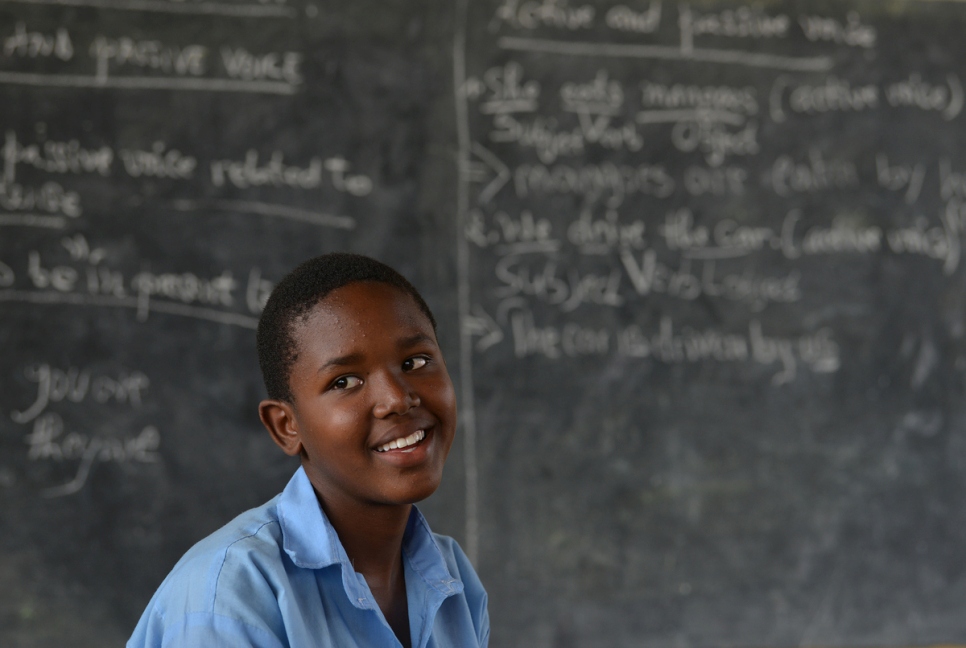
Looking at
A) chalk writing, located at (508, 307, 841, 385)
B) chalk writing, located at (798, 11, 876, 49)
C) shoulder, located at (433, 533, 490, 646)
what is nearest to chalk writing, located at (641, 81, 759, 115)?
chalk writing, located at (798, 11, 876, 49)

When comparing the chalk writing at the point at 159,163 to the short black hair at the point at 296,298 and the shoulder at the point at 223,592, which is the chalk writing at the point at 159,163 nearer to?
the short black hair at the point at 296,298

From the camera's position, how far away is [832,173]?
2.58 metres

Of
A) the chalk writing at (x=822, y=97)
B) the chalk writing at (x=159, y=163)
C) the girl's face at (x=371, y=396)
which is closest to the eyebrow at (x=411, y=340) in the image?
the girl's face at (x=371, y=396)

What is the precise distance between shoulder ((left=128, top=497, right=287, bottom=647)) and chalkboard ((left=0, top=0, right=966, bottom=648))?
52.6 inches

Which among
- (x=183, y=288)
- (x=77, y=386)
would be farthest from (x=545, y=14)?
(x=77, y=386)

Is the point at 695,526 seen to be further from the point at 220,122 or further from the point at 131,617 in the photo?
the point at 220,122

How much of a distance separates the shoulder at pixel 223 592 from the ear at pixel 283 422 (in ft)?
0.48

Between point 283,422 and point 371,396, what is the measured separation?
0.16m

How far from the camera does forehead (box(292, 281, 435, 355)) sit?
109 cm

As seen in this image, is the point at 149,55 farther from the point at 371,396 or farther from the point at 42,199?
the point at 371,396

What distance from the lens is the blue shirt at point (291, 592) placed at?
3.10ft

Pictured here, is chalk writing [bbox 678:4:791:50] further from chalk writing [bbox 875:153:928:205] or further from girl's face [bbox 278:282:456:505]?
girl's face [bbox 278:282:456:505]

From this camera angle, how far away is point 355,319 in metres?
1.09

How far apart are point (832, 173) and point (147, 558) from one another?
78.3 inches
